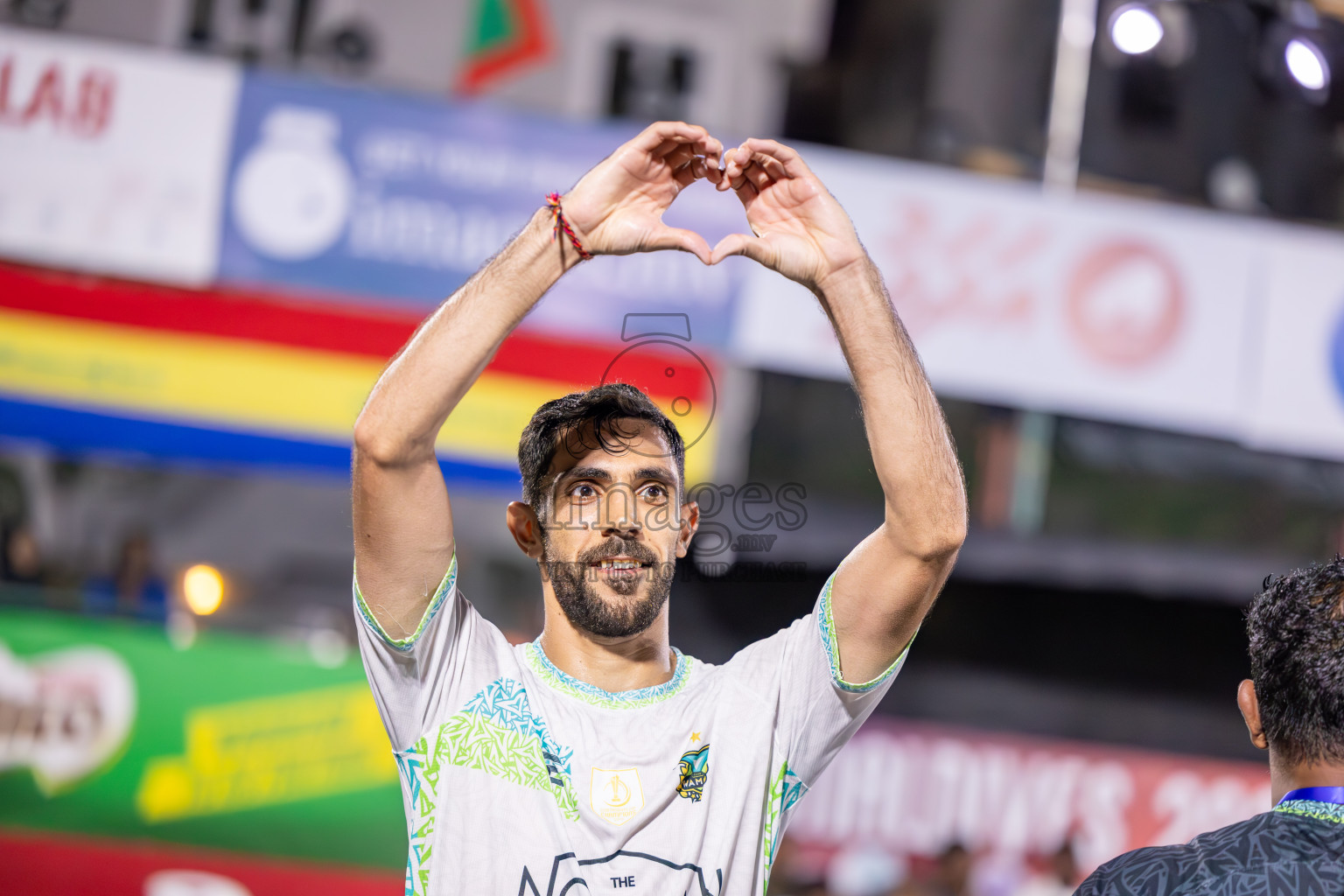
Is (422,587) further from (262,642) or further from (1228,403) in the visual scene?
(1228,403)

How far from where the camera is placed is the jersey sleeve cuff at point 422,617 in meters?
2.00

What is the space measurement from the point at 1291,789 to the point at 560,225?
1.37m

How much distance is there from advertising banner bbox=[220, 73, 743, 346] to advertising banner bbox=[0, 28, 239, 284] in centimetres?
16

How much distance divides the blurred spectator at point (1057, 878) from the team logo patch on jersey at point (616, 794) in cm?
533

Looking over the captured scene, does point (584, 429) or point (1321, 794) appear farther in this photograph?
point (584, 429)

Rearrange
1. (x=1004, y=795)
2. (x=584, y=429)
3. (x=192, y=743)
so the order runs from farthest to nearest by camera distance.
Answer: (x=1004, y=795), (x=192, y=743), (x=584, y=429)

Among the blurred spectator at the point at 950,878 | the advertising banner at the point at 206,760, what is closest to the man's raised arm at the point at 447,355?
the advertising banner at the point at 206,760

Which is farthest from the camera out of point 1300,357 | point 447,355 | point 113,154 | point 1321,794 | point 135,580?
point 1300,357

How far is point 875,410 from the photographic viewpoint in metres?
1.99

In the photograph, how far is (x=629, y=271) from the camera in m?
6.77

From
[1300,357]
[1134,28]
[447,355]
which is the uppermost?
[1134,28]

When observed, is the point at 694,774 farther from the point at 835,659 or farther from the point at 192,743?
the point at 192,743

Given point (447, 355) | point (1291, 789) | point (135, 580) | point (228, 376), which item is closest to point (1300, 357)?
point (228, 376)

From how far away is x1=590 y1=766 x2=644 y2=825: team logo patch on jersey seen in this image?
6.60ft
